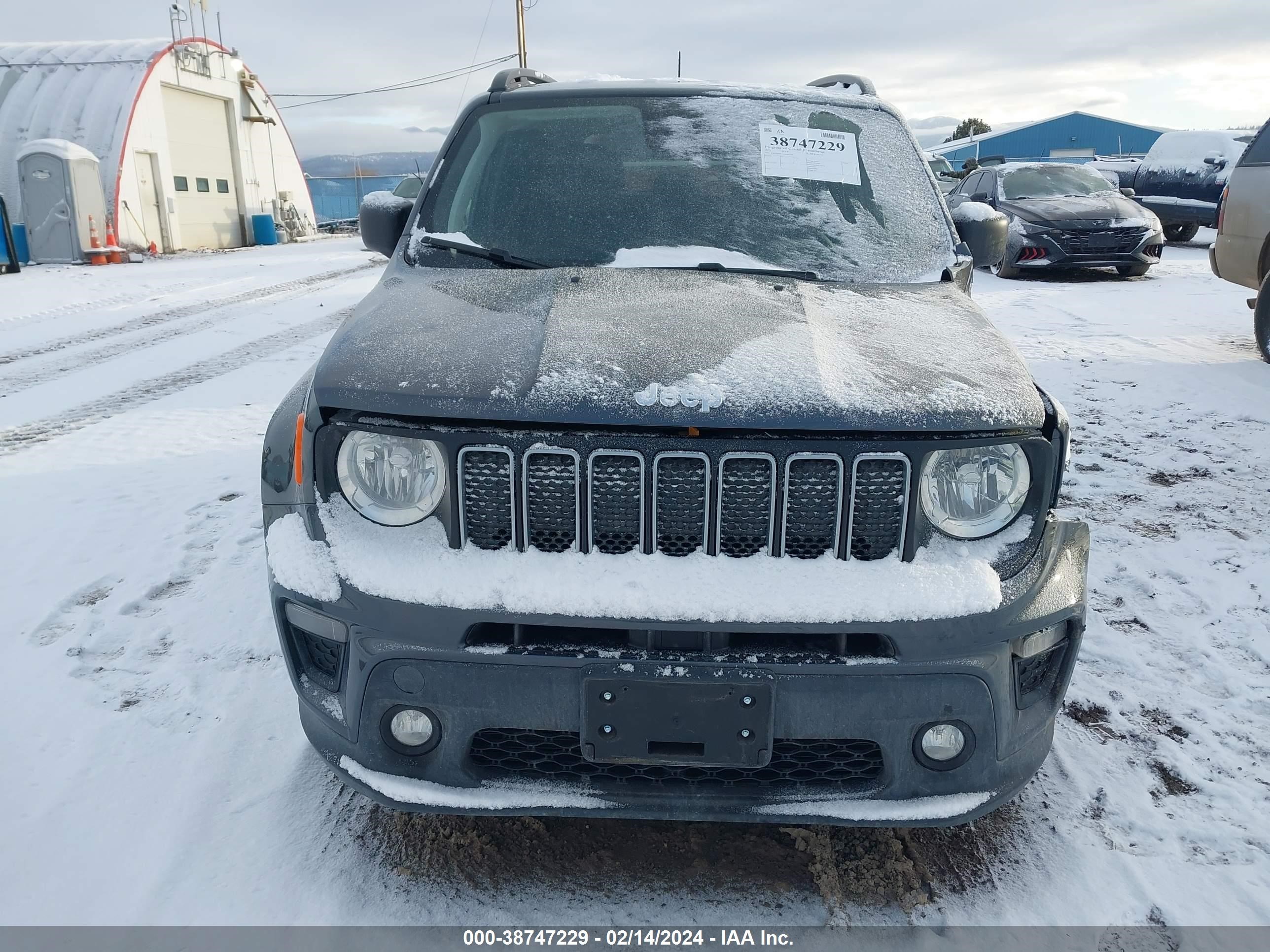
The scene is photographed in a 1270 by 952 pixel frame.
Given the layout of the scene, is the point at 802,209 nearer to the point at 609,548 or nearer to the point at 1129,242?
the point at 609,548

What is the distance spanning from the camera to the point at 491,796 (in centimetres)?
189

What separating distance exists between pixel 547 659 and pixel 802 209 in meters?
1.75

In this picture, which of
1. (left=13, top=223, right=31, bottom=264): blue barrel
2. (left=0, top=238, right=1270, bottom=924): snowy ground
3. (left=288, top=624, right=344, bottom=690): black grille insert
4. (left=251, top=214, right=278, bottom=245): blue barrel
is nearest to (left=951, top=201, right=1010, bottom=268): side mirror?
(left=0, top=238, right=1270, bottom=924): snowy ground

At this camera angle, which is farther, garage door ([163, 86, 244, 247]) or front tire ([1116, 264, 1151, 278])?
garage door ([163, 86, 244, 247])

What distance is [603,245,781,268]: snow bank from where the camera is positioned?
264cm

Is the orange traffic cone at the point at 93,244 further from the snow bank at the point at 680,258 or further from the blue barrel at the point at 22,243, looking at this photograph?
the snow bank at the point at 680,258

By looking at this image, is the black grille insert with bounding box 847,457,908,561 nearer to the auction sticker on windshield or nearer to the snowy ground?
the snowy ground

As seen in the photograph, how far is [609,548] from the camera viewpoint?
6.15 ft

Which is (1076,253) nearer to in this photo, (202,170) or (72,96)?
(72,96)

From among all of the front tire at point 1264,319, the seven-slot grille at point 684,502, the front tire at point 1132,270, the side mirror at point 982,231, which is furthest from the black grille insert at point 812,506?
the front tire at point 1132,270

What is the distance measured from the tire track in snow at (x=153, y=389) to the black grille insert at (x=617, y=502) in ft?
9.18

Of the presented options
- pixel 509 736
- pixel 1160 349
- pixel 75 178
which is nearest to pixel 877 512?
pixel 509 736

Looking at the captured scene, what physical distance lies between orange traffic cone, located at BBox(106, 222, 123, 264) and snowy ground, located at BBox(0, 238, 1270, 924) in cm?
1535

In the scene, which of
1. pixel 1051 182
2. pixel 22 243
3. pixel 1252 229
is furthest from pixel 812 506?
pixel 22 243
